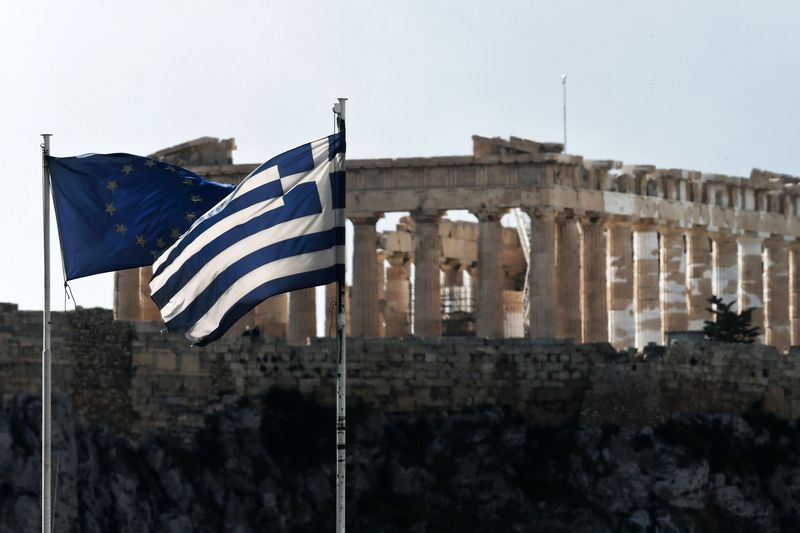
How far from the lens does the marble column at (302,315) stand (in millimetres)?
95875

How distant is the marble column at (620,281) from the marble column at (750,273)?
7770mm

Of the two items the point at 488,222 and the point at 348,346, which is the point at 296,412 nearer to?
the point at 348,346

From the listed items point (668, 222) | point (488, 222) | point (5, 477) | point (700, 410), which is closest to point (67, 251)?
point (5, 477)

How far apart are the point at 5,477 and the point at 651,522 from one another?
1670cm

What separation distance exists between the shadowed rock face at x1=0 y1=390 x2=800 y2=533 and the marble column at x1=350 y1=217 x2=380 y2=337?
650 inches

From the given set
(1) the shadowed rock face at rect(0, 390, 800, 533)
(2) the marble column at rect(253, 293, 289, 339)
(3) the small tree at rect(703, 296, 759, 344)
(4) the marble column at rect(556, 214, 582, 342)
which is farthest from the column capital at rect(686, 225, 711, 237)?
(1) the shadowed rock face at rect(0, 390, 800, 533)

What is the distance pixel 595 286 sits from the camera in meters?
96.3

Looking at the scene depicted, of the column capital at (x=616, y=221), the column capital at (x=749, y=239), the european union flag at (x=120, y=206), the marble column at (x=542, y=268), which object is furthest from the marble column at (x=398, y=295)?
the european union flag at (x=120, y=206)

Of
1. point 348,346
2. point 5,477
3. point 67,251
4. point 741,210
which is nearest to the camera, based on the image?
point 67,251

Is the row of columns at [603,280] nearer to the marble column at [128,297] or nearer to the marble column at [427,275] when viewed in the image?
the marble column at [427,275]

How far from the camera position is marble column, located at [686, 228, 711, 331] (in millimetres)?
103125

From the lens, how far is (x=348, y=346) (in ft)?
261

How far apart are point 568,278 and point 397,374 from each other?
17.1 metres

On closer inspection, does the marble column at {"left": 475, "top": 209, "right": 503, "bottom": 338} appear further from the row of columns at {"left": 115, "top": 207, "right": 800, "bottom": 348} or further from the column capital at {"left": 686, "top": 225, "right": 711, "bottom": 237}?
the column capital at {"left": 686, "top": 225, "right": 711, "bottom": 237}
